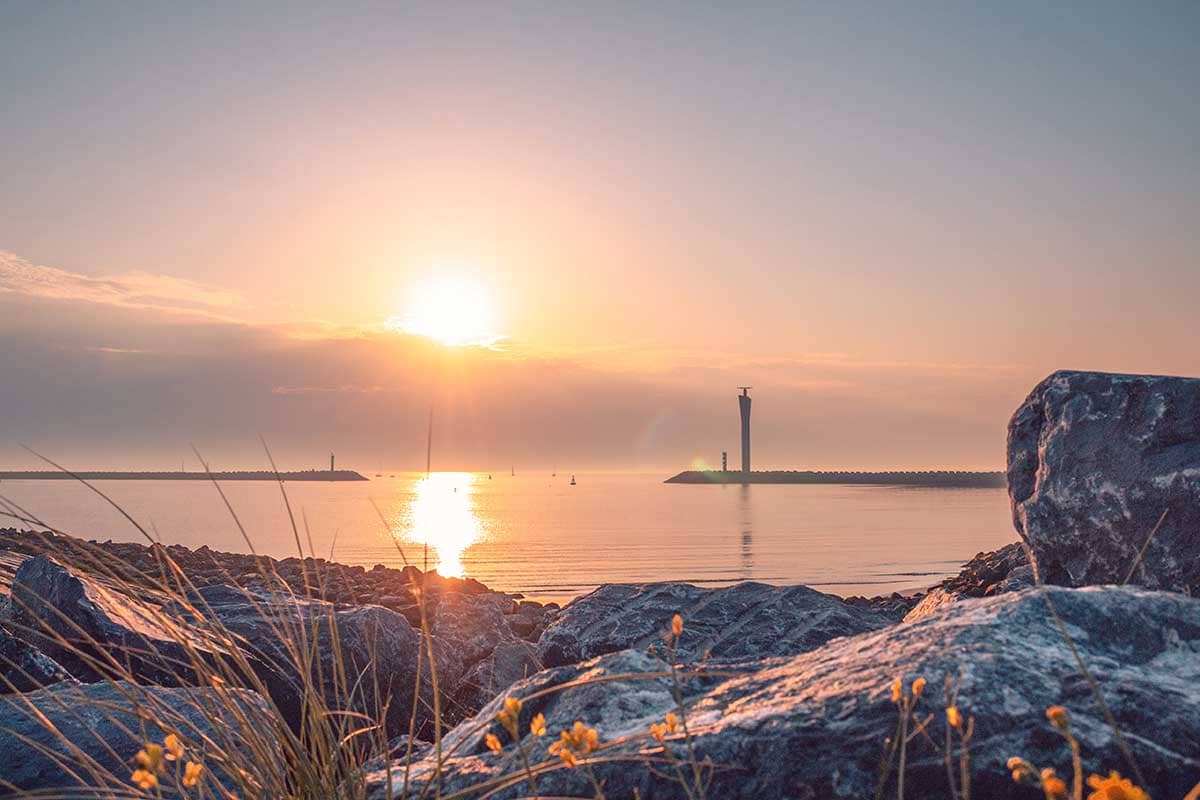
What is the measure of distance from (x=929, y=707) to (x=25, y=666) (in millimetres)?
4895

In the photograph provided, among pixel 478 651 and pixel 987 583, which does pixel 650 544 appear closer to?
pixel 987 583

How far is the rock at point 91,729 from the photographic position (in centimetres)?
367

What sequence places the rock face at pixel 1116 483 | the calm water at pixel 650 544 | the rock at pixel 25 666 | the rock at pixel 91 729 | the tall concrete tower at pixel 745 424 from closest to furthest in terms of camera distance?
the rock at pixel 91 729 < the rock face at pixel 1116 483 < the rock at pixel 25 666 < the calm water at pixel 650 544 < the tall concrete tower at pixel 745 424

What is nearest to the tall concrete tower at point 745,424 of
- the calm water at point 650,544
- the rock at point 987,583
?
the calm water at point 650,544

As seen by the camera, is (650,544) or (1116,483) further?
(650,544)

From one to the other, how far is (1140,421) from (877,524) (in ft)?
132

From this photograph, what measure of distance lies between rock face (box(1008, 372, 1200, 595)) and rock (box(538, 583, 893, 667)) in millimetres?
1458

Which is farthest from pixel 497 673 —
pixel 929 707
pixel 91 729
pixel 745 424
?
pixel 745 424

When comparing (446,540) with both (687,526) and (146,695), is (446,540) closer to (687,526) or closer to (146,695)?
(687,526)

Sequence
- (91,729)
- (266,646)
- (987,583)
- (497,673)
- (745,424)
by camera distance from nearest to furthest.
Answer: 1. (91,729)
2. (266,646)
3. (497,673)
4. (987,583)
5. (745,424)

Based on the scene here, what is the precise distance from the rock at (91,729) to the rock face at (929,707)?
3.56 feet

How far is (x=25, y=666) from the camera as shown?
17.3 feet

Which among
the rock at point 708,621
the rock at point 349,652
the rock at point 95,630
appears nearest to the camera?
the rock at point 95,630

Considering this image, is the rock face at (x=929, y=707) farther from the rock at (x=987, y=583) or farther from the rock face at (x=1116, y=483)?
the rock face at (x=1116, y=483)
